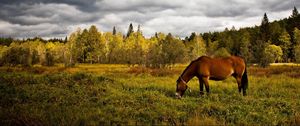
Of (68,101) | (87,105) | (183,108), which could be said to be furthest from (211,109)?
(68,101)

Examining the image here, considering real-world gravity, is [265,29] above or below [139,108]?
above

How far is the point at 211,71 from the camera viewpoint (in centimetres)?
1593

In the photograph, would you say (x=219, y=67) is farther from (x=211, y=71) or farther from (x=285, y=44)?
(x=285, y=44)

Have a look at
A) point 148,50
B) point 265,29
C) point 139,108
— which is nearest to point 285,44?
point 265,29

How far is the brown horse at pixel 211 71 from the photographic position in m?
15.6

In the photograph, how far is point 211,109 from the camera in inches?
449

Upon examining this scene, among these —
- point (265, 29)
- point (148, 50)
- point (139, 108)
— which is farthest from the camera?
point (265, 29)

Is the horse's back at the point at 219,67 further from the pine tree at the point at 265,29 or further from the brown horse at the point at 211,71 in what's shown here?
the pine tree at the point at 265,29

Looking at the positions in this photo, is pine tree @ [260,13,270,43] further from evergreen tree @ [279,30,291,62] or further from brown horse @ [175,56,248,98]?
brown horse @ [175,56,248,98]

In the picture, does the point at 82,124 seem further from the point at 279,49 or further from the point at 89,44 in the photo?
the point at 279,49

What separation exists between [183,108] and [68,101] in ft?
16.3

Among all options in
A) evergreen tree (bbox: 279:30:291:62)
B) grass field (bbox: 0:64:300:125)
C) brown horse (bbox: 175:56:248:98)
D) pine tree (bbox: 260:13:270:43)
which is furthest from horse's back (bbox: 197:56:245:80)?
pine tree (bbox: 260:13:270:43)

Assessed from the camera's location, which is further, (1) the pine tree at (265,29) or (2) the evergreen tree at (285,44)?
(1) the pine tree at (265,29)

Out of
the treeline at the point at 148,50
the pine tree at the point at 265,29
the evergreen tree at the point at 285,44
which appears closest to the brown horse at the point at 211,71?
the treeline at the point at 148,50
